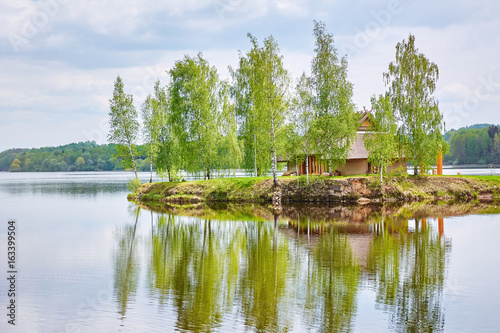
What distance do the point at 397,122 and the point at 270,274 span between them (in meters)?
29.4

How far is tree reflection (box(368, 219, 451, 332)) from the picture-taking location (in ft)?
34.6

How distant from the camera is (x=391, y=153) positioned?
38844 millimetres

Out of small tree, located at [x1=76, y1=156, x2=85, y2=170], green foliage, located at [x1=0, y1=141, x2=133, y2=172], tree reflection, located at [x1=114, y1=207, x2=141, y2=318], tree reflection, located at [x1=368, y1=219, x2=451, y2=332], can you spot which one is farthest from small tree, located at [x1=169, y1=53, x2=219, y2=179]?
small tree, located at [x1=76, y1=156, x2=85, y2=170]

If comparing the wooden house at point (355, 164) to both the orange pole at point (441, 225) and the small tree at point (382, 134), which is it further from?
the orange pole at point (441, 225)

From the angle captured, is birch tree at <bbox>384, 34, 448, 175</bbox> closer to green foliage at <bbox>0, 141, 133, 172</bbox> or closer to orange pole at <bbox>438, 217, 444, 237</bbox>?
orange pole at <bbox>438, 217, 444, 237</bbox>

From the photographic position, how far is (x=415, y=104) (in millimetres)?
39625

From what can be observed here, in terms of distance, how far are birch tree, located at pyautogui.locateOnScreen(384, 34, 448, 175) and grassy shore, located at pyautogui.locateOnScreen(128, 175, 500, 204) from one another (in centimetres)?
227

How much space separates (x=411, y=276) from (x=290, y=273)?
3.53 m

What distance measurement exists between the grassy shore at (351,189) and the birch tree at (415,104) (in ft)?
7.46

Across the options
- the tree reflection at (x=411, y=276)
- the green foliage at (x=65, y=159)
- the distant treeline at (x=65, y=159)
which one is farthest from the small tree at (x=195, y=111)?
the green foliage at (x=65, y=159)

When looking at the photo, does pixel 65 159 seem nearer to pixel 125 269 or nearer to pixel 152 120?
pixel 152 120

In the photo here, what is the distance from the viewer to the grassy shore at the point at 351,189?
38.5m

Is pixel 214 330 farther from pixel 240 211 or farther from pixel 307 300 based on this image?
pixel 240 211

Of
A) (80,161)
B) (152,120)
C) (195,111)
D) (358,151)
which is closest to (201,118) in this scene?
(195,111)
